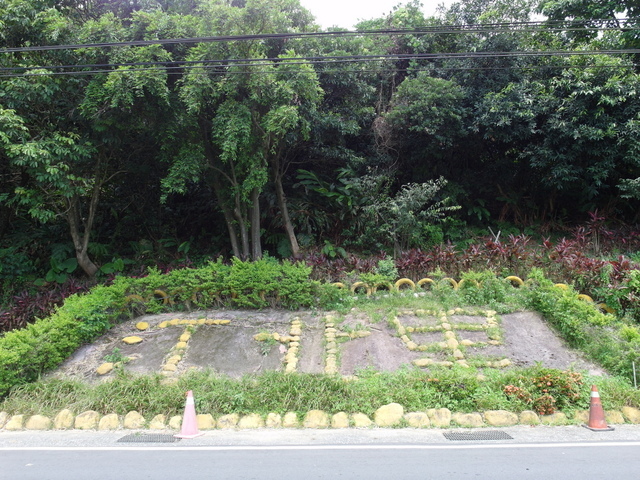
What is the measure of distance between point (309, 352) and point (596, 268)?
568 cm

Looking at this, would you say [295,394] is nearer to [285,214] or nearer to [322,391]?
[322,391]

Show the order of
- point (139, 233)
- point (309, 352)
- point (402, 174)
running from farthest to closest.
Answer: point (402, 174), point (139, 233), point (309, 352)

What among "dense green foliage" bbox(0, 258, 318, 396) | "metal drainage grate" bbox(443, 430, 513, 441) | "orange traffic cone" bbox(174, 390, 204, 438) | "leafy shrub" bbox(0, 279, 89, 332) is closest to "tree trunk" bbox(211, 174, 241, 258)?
"dense green foliage" bbox(0, 258, 318, 396)

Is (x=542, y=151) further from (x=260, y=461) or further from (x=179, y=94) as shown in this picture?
(x=260, y=461)

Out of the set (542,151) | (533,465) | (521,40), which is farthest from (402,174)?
(533,465)

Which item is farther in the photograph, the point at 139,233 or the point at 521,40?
the point at 139,233

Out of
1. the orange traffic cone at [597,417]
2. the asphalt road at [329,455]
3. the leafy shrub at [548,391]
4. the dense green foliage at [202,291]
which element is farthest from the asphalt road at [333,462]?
the dense green foliage at [202,291]

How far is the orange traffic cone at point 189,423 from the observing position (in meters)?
4.49

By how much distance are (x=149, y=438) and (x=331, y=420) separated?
200cm

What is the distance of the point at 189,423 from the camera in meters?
4.50

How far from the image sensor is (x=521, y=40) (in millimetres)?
11016

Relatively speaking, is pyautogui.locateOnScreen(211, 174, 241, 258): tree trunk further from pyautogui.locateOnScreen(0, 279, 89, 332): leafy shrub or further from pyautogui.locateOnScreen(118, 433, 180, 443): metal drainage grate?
pyautogui.locateOnScreen(118, 433, 180, 443): metal drainage grate

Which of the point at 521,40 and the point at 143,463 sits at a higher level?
the point at 521,40

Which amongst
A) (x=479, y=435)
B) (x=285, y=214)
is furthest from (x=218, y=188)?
(x=479, y=435)
